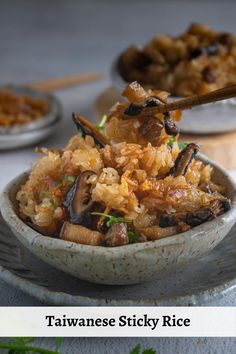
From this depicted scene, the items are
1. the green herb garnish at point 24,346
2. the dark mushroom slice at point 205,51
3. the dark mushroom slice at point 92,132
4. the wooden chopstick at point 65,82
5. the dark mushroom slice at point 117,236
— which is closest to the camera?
the green herb garnish at point 24,346

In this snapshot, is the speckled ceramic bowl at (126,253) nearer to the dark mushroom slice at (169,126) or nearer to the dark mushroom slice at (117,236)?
the dark mushroom slice at (117,236)

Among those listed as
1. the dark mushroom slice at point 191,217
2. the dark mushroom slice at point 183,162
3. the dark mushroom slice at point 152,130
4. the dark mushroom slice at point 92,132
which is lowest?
the dark mushroom slice at point 191,217

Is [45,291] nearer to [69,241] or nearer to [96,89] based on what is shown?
[69,241]

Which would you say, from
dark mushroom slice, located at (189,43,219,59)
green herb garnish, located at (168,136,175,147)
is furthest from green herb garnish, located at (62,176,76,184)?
dark mushroom slice, located at (189,43,219,59)

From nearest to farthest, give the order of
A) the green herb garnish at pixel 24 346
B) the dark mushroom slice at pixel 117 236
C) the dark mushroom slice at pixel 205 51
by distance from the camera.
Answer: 1. the green herb garnish at pixel 24 346
2. the dark mushroom slice at pixel 117 236
3. the dark mushroom slice at pixel 205 51

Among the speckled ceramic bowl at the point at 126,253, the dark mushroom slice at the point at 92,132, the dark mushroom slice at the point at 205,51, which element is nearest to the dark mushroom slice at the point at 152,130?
the dark mushroom slice at the point at 92,132

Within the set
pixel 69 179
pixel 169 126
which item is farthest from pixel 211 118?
pixel 69 179
